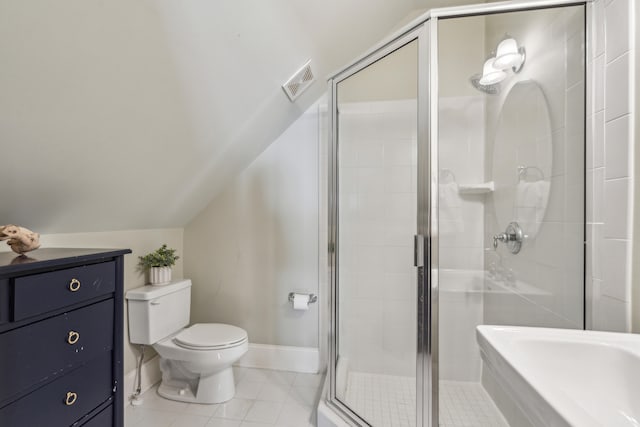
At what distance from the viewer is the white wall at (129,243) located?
1443 mm

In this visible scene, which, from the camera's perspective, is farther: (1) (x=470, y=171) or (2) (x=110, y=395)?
(1) (x=470, y=171)

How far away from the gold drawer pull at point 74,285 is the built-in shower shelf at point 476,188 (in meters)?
1.76

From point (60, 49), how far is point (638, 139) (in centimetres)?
173

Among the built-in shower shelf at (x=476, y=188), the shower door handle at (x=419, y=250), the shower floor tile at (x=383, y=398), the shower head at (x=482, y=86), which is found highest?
the shower head at (x=482, y=86)

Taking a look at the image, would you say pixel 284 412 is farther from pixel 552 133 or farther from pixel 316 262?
pixel 552 133

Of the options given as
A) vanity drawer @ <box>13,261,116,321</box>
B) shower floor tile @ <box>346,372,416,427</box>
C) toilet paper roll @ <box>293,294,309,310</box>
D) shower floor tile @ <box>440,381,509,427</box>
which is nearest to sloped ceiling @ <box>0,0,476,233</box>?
vanity drawer @ <box>13,261,116,321</box>

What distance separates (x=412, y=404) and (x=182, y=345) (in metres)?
1.26

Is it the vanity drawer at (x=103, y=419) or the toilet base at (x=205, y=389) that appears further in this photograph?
the toilet base at (x=205, y=389)

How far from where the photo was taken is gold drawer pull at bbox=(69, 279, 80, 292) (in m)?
0.96

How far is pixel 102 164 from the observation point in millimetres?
1234

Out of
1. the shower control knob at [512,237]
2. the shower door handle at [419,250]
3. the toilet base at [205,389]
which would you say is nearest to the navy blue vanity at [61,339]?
the toilet base at [205,389]

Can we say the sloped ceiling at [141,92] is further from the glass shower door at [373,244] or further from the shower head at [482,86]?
the shower head at [482,86]

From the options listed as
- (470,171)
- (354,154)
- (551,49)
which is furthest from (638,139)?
(354,154)

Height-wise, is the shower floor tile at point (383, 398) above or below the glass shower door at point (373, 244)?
below
